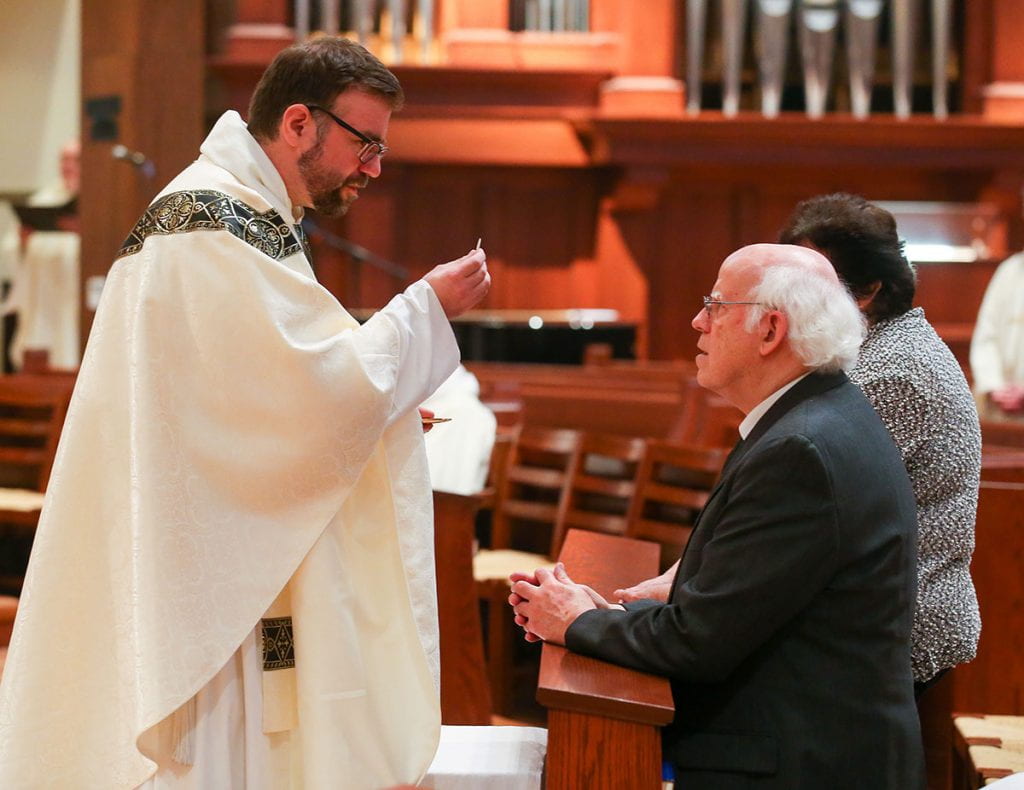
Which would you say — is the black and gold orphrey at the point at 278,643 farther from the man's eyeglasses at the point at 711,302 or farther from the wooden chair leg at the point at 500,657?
the wooden chair leg at the point at 500,657

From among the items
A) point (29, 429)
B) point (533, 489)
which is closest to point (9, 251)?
point (29, 429)

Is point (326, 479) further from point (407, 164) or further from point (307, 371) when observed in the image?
point (407, 164)

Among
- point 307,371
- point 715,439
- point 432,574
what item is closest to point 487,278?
point 307,371

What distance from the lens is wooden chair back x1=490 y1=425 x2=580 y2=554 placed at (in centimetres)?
476

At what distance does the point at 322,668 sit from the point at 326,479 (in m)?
0.29

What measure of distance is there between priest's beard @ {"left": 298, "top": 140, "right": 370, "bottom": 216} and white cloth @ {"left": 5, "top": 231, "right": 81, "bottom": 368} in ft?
23.5

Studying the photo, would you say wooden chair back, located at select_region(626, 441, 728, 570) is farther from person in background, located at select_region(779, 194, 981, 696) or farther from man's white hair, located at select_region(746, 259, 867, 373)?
man's white hair, located at select_region(746, 259, 867, 373)

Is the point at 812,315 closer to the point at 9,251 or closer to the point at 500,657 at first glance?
the point at 500,657

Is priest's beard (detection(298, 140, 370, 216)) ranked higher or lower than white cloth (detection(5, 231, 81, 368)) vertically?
higher

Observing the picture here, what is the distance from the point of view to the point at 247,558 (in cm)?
208

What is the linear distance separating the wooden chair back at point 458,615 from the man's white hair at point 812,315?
138 centimetres

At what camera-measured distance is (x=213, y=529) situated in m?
2.07

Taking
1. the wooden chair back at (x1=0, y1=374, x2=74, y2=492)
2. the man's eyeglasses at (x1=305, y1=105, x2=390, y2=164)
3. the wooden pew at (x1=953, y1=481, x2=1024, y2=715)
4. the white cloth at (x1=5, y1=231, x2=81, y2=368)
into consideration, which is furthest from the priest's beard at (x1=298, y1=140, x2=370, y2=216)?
the white cloth at (x1=5, y1=231, x2=81, y2=368)

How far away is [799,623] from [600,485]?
257 centimetres
